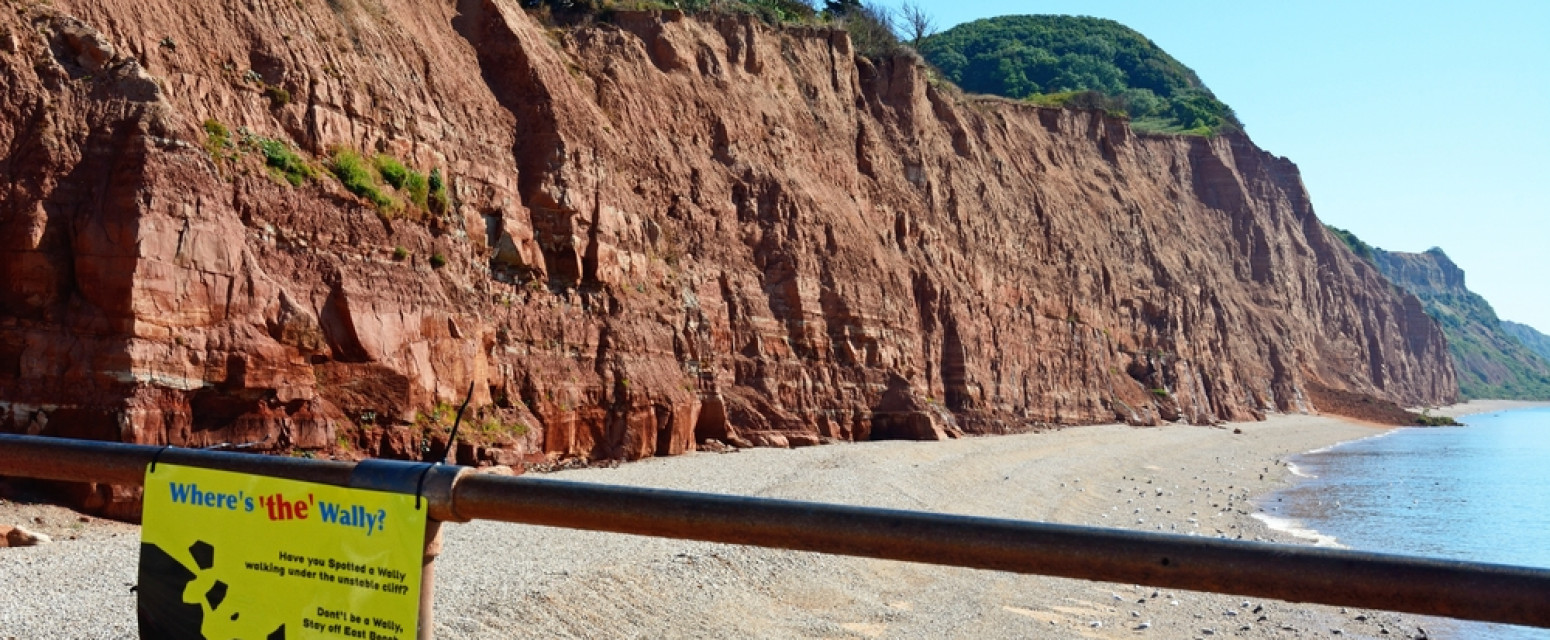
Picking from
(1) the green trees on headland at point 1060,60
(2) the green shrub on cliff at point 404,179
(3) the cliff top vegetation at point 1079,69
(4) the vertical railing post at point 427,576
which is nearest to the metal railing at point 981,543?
(4) the vertical railing post at point 427,576

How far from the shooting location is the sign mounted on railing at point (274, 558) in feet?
9.16

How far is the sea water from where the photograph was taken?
20.6 m

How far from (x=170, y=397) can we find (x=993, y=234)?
115 ft

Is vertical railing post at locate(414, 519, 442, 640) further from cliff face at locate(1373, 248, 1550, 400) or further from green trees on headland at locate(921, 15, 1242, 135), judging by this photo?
cliff face at locate(1373, 248, 1550, 400)

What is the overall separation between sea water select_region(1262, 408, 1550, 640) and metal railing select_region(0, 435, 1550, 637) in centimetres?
983

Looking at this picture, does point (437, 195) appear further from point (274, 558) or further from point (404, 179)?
point (274, 558)

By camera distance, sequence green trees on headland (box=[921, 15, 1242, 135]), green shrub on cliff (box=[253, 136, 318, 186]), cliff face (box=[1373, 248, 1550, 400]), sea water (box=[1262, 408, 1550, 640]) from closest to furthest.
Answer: green shrub on cliff (box=[253, 136, 318, 186]) < sea water (box=[1262, 408, 1550, 640]) < green trees on headland (box=[921, 15, 1242, 135]) < cliff face (box=[1373, 248, 1550, 400])

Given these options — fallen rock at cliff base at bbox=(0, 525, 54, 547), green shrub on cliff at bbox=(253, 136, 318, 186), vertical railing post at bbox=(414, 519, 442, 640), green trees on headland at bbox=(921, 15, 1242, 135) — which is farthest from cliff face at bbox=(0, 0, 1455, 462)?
green trees on headland at bbox=(921, 15, 1242, 135)

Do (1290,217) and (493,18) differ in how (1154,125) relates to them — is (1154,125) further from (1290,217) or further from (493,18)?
(493,18)

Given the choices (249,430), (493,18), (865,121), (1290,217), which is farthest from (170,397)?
(1290,217)

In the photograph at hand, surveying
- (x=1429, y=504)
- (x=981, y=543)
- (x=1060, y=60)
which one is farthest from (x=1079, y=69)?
(x=981, y=543)

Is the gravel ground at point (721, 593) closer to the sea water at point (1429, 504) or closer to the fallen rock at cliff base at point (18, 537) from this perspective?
the fallen rock at cliff base at point (18, 537)

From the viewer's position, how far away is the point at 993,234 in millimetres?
44438

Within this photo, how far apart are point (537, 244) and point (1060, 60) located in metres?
92.9
